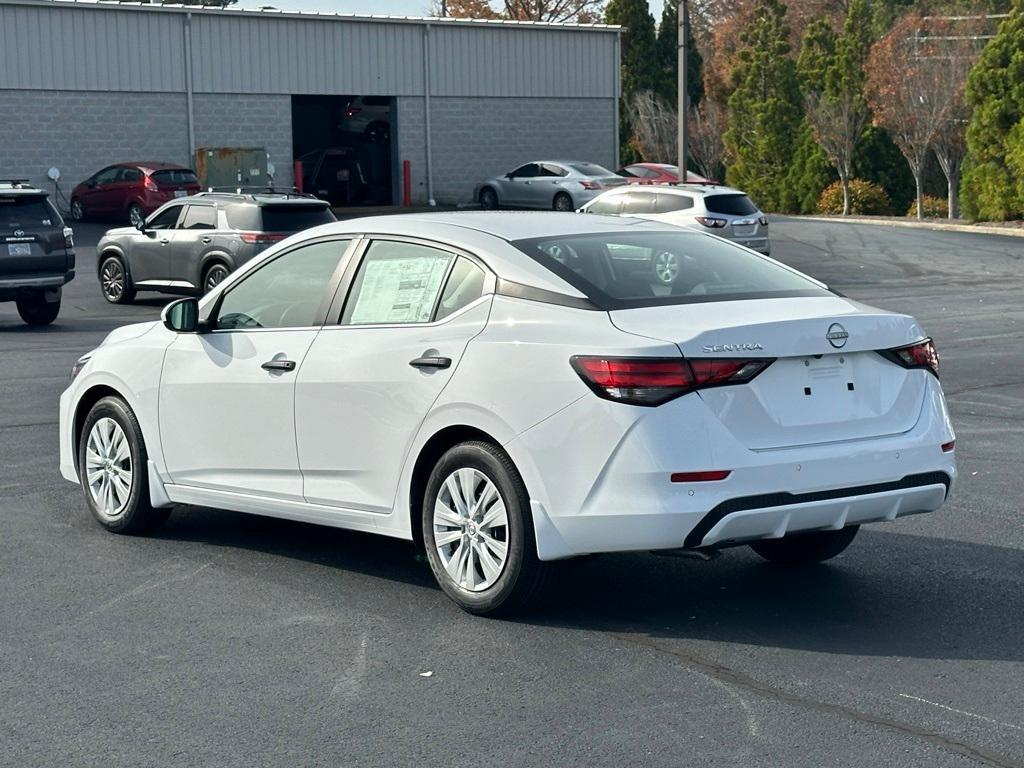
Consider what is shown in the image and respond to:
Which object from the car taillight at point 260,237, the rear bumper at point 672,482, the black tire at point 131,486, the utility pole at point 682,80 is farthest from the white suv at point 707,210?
the rear bumper at point 672,482

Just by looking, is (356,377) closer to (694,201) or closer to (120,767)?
(120,767)

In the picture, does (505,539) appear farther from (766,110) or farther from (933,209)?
(766,110)

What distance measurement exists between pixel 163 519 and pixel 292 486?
4.23 ft

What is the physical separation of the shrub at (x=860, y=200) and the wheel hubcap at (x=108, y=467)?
144 ft

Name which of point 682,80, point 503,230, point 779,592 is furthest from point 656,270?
point 682,80

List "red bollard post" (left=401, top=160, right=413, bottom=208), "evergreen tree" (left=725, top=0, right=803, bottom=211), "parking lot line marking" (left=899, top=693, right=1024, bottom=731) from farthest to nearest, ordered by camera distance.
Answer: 1. "evergreen tree" (left=725, top=0, right=803, bottom=211)
2. "red bollard post" (left=401, top=160, right=413, bottom=208)
3. "parking lot line marking" (left=899, top=693, right=1024, bottom=731)

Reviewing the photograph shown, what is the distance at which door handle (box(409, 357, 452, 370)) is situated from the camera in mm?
6562

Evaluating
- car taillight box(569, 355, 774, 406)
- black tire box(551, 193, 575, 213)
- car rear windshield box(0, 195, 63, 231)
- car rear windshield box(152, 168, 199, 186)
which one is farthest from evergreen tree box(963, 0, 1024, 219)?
car taillight box(569, 355, 774, 406)

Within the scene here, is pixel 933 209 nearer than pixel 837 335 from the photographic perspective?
No

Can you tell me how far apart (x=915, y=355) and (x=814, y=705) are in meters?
1.81

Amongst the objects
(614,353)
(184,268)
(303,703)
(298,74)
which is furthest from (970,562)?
(298,74)

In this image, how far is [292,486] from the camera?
23.9ft

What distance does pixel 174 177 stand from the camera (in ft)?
130

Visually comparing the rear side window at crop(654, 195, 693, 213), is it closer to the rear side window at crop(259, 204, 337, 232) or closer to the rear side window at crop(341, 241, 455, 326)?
the rear side window at crop(259, 204, 337, 232)
